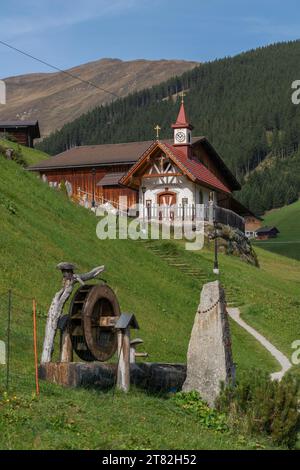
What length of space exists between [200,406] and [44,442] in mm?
5760

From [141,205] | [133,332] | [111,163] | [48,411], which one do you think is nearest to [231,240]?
[141,205]

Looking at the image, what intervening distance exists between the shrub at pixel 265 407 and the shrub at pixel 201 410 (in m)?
0.21

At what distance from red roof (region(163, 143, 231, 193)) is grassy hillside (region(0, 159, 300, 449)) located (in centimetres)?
942

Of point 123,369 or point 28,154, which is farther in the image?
point 28,154

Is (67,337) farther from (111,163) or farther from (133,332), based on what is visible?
(111,163)

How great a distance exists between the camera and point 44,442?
35.9 feet

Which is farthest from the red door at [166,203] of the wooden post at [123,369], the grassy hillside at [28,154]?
the wooden post at [123,369]

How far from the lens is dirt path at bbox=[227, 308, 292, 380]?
81.4 ft

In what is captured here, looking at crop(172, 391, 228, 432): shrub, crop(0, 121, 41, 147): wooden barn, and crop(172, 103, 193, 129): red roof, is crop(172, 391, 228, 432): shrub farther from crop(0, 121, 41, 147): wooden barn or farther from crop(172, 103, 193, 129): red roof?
crop(0, 121, 41, 147): wooden barn

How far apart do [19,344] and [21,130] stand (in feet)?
259

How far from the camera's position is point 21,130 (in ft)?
313

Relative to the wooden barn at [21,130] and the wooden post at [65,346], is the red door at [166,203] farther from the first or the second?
the wooden post at [65,346]

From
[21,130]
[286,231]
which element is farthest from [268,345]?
[286,231]

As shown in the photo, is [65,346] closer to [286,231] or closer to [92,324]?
[92,324]
